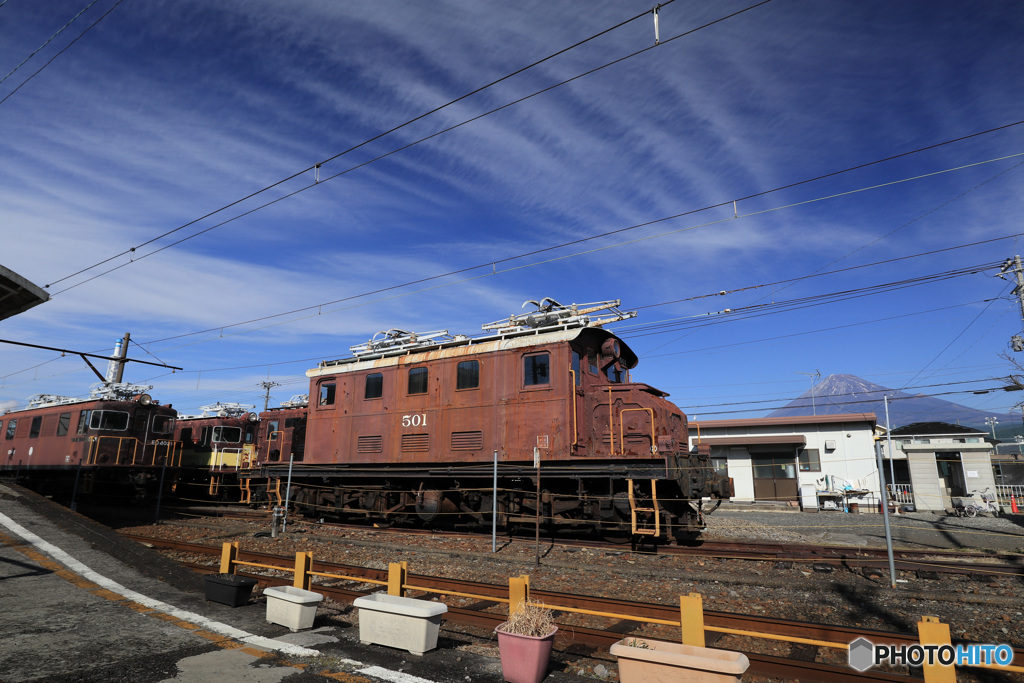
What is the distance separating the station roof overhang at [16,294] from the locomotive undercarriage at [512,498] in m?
8.38

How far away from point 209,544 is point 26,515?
3509 mm

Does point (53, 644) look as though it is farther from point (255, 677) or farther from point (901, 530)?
point (901, 530)

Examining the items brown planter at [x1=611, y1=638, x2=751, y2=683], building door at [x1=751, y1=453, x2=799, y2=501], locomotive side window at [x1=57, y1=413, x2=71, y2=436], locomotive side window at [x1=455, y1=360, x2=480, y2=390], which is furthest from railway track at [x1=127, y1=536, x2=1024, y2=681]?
building door at [x1=751, y1=453, x2=799, y2=501]

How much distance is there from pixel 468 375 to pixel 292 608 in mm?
8418

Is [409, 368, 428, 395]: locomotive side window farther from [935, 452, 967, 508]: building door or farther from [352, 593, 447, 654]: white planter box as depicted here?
[935, 452, 967, 508]: building door

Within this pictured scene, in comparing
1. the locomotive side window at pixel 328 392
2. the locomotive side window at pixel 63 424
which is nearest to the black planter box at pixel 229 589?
the locomotive side window at pixel 328 392

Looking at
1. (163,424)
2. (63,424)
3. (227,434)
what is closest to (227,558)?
(163,424)

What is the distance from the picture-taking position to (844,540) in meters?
15.1

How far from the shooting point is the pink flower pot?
4.95 metres

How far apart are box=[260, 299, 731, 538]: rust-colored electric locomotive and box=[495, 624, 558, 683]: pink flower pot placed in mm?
6377

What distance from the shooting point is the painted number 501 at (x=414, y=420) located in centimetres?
1512

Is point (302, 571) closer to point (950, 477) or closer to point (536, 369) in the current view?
point (536, 369)

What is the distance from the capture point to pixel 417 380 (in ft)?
50.9

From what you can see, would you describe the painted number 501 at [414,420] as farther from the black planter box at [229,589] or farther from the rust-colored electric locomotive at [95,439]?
the rust-colored electric locomotive at [95,439]
